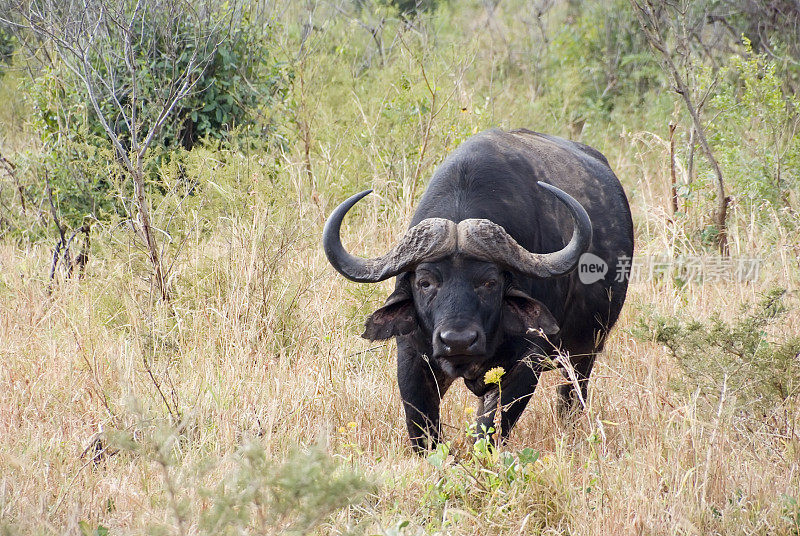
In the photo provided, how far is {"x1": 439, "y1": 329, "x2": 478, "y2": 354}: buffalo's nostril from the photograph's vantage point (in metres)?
3.94

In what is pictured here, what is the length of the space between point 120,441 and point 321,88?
20.4ft

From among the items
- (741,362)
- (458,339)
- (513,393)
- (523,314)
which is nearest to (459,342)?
(458,339)

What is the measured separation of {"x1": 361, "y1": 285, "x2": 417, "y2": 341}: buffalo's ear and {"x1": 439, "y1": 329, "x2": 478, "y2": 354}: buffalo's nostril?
451 millimetres

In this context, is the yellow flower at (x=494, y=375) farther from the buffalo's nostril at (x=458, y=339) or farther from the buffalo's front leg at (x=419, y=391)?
the buffalo's front leg at (x=419, y=391)

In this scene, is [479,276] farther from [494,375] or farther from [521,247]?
[494,375]

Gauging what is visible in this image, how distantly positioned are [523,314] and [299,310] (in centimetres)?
186

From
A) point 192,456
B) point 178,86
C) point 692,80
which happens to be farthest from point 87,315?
point 692,80

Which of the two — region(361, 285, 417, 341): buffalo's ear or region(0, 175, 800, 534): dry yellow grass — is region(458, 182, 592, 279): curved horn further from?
region(0, 175, 800, 534): dry yellow grass

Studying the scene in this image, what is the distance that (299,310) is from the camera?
5793mm

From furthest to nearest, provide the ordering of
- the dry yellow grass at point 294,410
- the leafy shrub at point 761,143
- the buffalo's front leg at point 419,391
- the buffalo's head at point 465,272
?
1. the leafy shrub at point 761,143
2. the buffalo's front leg at point 419,391
3. the buffalo's head at point 465,272
4. the dry yellow grass at point 294,410

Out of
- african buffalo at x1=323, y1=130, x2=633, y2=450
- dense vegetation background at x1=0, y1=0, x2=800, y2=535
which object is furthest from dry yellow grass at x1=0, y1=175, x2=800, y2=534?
african buffalo at x1=323, y1=130, x2=633, y2=450

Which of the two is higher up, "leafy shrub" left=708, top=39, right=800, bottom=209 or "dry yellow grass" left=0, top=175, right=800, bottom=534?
"leafy shrub" left=708, top=39, right=800, bottom=209

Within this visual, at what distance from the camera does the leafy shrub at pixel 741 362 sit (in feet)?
13.0

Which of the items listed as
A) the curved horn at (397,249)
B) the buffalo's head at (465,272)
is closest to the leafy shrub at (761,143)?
the buffalo's head at (465,272)
